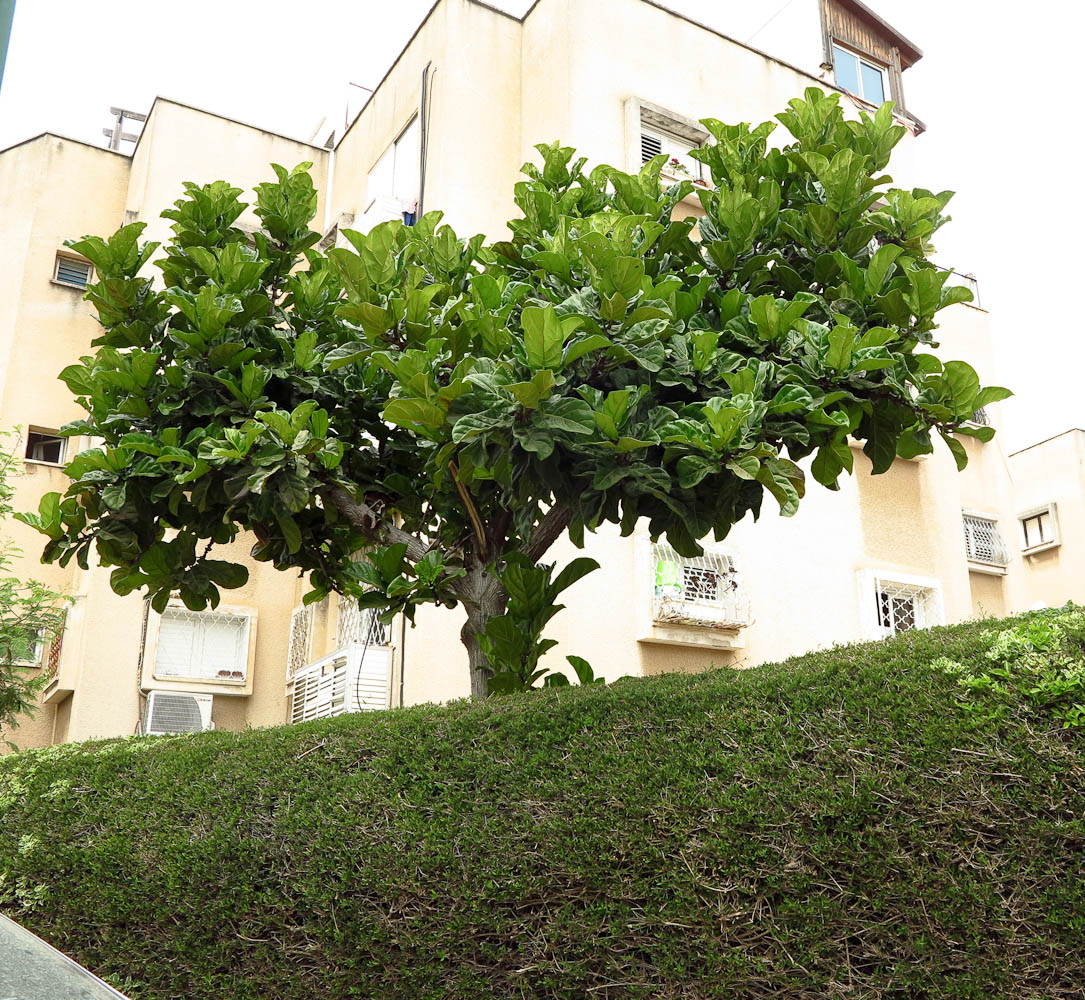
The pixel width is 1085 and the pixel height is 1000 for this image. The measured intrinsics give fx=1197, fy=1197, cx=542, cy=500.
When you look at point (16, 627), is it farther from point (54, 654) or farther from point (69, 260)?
point (69, 260)

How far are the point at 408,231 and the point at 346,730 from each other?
269 centimetres

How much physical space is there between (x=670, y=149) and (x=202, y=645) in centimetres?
807

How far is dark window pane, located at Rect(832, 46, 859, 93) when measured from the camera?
56.4ft

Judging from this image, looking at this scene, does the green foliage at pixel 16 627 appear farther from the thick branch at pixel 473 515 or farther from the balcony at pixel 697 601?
the thick branch at pixel 473 515

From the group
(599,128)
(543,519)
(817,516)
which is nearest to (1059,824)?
(543,519)

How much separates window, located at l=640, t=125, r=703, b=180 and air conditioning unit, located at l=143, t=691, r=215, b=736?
7970mm

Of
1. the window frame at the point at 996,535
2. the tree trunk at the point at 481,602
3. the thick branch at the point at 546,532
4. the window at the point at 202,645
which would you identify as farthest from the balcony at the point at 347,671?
the window frame at the point at 996,535

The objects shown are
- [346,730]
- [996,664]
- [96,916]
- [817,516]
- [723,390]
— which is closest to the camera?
[996,664]

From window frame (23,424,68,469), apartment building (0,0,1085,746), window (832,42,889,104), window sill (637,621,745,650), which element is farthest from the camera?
window (832,42,889,104)

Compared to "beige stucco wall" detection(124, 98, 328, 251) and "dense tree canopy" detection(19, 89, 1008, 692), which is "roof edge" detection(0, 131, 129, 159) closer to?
"beige stucco wall" detection(124, 98, 328, 251)

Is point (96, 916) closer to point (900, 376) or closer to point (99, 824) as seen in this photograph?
point (99, 824)

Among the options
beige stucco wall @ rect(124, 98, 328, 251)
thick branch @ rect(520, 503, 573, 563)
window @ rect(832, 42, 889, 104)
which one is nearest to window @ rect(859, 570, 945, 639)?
thick branch @ rect(520, 503, 573, 563)

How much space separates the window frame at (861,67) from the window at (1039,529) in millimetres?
10616

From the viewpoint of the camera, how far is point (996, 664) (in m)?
4.57
